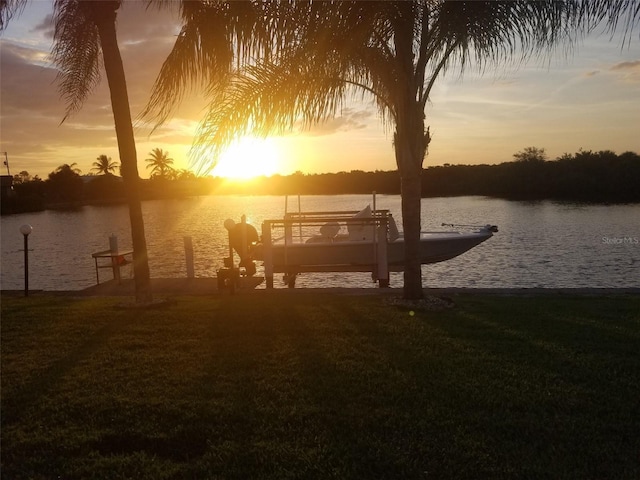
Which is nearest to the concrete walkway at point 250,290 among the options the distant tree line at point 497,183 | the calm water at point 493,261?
the calm water at point 493,261

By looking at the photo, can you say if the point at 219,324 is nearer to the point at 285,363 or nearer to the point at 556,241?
the point at 285,363

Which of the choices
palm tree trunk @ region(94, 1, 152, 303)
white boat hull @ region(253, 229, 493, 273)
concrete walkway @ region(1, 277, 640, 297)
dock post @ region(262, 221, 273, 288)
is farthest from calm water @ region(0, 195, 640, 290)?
palm tree trunk @ region(94, 1, 152, 303)

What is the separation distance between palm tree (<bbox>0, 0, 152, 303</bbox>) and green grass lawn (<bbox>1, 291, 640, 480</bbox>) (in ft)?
5.97

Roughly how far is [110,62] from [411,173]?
5.62 metres

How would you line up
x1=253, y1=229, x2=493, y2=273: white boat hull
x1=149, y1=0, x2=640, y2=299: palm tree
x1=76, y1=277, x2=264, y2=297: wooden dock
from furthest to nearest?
x1=253, y1=229, x2=493, y2=273: white boat hull → x1=76, y1=277, x2=264, y2=297: wooden dock → x1=149, y1=0, x2=640, y2=299: palm tree

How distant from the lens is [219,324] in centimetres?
823

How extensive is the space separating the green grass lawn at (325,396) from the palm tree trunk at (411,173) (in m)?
1.32

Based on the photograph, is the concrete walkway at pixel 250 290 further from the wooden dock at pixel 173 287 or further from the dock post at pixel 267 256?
the dock post at pixel 267 256

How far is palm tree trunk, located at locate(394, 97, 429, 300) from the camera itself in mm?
9367

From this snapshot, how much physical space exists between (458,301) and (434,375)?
15.3 ft

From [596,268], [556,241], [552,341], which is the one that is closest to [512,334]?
[552,341]

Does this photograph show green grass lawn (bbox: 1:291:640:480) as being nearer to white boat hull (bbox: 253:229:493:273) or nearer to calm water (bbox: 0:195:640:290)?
white boat hull (bbox: 253:229:493:273)

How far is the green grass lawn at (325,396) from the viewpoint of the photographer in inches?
154

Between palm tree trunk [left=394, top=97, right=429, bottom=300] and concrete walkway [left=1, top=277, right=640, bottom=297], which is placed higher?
palm tree trunk [left=394, top=97, right=429, bottom=300]
